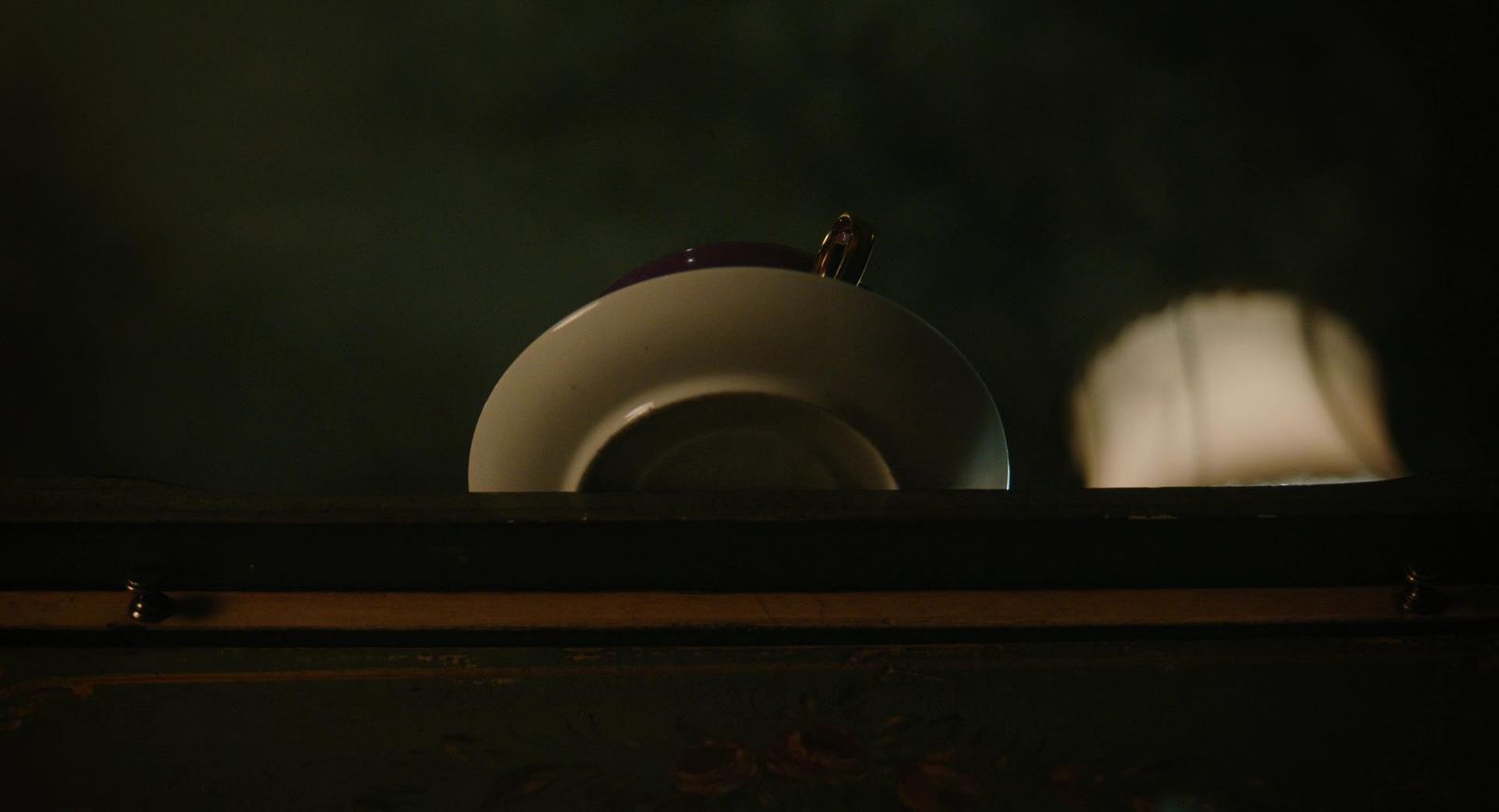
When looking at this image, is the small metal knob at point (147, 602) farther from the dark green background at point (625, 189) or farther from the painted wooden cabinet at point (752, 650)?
the dark green background at point (625, 189)

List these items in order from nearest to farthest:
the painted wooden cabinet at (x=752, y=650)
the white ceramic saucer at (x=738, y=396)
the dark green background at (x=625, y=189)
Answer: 1. the painted wooden cabinet at (x=752, y=650)
2. the white ceramic saucer at (x=738, y=396)
3. the dark green background at (x=625, y=189)

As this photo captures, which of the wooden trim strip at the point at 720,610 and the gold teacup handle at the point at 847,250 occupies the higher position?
the gold teacup handle at the point at 847,250

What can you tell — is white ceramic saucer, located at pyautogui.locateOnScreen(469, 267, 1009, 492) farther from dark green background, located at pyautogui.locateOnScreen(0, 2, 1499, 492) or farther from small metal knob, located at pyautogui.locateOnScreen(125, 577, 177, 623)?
dark green background, located at pyautogui.locateOnScreen(0, 2, 1499, 492)

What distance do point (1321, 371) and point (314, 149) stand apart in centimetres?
99

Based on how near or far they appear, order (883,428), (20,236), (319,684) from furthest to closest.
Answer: (20,236) → (883,428) → (319,684)

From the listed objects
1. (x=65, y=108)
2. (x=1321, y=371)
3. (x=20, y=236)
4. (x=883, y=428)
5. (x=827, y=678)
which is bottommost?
(x=827, y=678)

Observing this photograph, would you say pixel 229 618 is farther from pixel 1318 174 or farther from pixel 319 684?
pixel 1318 174

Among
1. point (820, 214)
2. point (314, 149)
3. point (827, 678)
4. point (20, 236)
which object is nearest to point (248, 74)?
point (314, 149)

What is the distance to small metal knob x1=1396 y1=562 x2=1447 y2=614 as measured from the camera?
0.56m

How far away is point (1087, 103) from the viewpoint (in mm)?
1253

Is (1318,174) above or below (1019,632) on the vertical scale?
above

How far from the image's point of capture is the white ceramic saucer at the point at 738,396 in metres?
0.61

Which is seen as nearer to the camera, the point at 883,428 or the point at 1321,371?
the point at 883,428

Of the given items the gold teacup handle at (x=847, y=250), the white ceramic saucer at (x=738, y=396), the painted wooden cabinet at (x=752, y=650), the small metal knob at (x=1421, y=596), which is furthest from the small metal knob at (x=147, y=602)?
the small metal knob at (x=1421, y=596)
